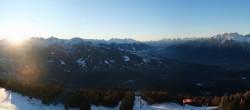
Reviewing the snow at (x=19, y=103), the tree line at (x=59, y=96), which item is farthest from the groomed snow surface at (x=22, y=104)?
the tree line at (x=59, y=96)

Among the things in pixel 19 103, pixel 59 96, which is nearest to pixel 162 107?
pixel 59 96

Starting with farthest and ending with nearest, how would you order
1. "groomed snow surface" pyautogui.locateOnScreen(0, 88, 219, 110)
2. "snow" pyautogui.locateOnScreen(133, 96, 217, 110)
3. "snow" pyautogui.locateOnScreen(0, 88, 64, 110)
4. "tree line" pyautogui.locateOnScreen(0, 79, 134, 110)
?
"snow" pyautogui.locateOnScreen(133, 96, 217, 110)
"tree line" pyautogui.locateOnScreen(0, 79, 134, 110)
"groomed snow surface" pyautogui.locateOnScreen(0, 88, 219, 110)
"snow" pyautogui.locateOnScreen(0, 88, 64, 110)

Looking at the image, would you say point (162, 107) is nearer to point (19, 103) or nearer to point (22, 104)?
point (22, 104)

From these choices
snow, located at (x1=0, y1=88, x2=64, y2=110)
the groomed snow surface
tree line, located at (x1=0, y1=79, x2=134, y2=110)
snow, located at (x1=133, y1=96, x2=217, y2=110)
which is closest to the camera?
snow, located at (x1=0, y1=88, x2=64, y2=110)

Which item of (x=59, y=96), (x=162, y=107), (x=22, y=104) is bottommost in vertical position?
(x=162, y=107)

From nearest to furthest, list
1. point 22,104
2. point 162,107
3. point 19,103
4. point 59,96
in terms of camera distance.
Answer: point 22,104 < point 19,103 < point 59,96 < point 162,107

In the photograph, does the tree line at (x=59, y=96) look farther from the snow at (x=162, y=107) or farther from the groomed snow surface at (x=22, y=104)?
the snow at (x=162, y=107)

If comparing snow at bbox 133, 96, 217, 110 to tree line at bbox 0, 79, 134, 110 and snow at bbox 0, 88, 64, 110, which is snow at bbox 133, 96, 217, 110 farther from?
snow at bbox 0, 88, 64, 110

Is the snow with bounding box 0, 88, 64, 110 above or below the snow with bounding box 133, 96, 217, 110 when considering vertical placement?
above

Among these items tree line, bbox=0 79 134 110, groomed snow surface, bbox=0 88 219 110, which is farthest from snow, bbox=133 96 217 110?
tree line, bbox=0 79 134 110

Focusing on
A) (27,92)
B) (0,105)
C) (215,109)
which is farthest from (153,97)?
(0,105)
